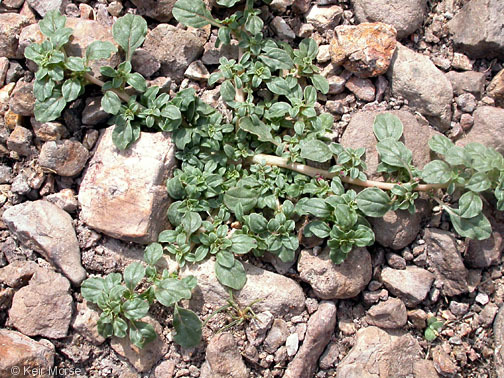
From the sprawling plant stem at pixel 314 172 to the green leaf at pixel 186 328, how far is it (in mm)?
1410

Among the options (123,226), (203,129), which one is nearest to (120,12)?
(203,129)

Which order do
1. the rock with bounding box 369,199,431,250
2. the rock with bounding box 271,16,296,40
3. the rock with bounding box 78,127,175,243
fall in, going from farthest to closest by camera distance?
1. the rock with bounding box 271,16,296,40
2. the rock with bounding box 369,199,431,250
3. the rock with bounding box 78,127,175,243

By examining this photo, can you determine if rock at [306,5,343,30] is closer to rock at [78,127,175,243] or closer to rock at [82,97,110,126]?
rock at [78,127,175,243]

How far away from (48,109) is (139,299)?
5.68 feet

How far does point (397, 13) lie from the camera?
15.1 feet

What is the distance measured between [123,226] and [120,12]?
209 cm

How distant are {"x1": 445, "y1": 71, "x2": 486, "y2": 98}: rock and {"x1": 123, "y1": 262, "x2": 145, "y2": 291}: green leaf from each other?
10.5 ft

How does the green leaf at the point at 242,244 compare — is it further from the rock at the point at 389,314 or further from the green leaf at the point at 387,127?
the green leaf at the point at 387,127

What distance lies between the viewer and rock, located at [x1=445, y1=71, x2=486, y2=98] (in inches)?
179

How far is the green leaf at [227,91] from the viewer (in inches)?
169

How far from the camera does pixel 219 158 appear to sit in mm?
4305

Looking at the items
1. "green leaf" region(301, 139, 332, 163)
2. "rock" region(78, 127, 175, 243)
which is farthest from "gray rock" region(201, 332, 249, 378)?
"green leaf" region(301, 139, 332, 163)

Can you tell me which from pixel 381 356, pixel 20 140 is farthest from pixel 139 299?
pixel 381 356

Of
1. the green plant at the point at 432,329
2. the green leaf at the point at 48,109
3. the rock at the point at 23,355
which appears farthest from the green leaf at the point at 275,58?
the rock at the point at 23,355
